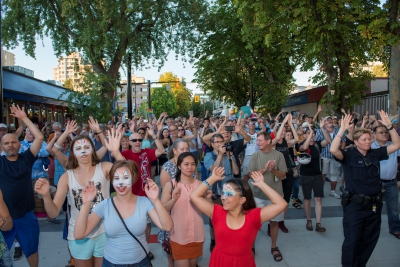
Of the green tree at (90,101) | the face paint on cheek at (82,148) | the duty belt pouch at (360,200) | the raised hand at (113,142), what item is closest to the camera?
the face paint on cheek at (82,148)

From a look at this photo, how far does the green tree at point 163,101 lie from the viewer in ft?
242

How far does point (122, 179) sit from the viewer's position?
304 centimetres

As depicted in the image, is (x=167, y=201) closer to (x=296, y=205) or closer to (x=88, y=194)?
(x=88, y=194)

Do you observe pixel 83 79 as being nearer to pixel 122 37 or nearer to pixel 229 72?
pixel 122 37

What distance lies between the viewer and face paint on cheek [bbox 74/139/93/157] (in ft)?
12.0

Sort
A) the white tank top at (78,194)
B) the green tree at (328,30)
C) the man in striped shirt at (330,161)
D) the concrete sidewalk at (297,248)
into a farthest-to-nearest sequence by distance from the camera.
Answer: the green tree at (328,30)
the man in striped shirt at (330,161)
the concrete sidewalk at (297,248)
the white tank top at (78,194)

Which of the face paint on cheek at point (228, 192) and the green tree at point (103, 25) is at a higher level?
the green tree at point (103, 25)

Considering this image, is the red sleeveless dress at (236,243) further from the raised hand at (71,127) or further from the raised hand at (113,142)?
the raised hand at (71,127)

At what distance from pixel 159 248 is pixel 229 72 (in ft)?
93.1

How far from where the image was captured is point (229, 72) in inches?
1283

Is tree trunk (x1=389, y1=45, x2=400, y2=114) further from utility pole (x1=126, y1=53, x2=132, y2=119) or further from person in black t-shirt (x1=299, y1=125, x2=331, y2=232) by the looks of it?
utility pole (x1=126, y1=53, x2=132, y2=119)

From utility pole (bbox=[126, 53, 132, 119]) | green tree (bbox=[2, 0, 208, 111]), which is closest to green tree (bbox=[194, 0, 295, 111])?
green tree (bbox=[2, 0, 208, 111])

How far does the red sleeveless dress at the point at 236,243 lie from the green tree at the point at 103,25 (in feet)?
41.2

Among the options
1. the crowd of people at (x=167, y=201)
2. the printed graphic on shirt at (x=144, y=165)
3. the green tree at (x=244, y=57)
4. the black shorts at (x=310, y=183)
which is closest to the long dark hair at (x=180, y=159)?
the crowd of people at (x=167, y=201)
